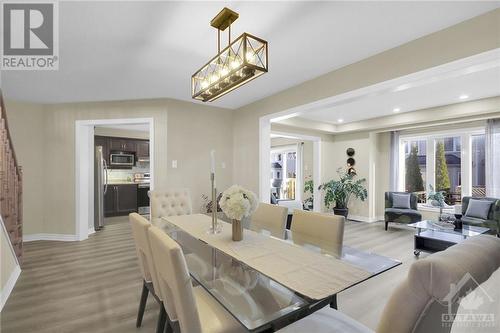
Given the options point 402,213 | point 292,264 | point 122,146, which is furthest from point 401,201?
point 122,146

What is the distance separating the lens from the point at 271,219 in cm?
256

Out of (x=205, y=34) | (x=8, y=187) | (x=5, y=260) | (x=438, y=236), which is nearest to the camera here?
(x=205, y=34)

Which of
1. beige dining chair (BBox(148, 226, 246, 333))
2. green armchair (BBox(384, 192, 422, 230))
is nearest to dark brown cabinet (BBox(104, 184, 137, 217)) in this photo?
beige dining chair (BBox(148, 226, 246, 333))

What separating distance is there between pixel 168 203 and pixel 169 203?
13 mm

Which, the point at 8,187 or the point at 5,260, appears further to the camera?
the point at 8,187

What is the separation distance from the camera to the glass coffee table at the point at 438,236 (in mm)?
3555

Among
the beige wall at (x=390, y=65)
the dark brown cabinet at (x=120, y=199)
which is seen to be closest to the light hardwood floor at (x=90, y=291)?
the beige wall at (x=390, y=65)

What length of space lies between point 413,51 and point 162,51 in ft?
8.26

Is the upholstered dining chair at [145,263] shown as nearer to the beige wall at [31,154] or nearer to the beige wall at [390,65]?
the beige wall at [390,65]

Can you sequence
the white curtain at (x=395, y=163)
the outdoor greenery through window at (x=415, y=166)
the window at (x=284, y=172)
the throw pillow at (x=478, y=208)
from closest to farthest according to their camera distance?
the throw pillow at (x=478, y=208) < the outdoor greenery through window at (x=415, y=166) < the white curtain at (x=395, y=163) < the window at (x=284, y=172)

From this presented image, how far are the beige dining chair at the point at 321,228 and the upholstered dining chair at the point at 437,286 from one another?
894 millimetres

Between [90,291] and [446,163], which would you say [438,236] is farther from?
[90,291]

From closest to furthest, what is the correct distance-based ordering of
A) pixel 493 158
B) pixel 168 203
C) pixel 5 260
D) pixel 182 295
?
pixel 182 295
pixel 5 260
pixel 168 203
pixel 493 158

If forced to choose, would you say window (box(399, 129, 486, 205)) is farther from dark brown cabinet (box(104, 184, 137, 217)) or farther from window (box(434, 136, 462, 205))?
dark brown cabinet (box(104, 184, 137, 217))
